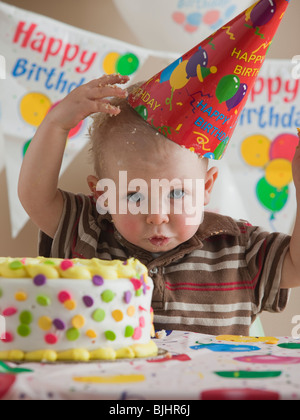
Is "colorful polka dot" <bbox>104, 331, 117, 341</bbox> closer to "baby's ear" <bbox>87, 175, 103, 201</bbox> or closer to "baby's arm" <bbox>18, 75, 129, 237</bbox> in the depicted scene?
"baby's arm" <bbox>18, 75, 129, 237</bbox>

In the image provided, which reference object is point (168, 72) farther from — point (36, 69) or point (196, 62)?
point (36, 69)

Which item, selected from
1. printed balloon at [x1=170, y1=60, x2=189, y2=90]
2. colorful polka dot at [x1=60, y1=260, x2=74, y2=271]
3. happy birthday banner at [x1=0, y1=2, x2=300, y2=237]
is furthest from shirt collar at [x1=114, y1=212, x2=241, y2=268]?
colorful polka dot at [x1=60, y1=260, x2=74, y2=271]

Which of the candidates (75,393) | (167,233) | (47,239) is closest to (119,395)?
(75,393)

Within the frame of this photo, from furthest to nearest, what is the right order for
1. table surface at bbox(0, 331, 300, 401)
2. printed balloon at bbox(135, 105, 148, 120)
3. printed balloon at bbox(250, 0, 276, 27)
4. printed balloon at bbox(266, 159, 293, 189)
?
printed balloon at bbox(266, 159, 293, 189) → printed balloon at bbox(135, 105, 148, 120) → printed balloon at bbox(250, 0, 276, 27) → table surface at bbox(0, 331, 300, 401)

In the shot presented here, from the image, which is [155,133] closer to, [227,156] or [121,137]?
[121,137]

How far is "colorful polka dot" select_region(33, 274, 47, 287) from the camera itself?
25.1 inches

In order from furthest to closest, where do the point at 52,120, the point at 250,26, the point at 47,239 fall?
the point at 47,239, the point at 52,120, the point at 250,26

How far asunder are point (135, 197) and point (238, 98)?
265 millimetres

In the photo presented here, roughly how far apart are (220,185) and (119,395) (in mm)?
1037

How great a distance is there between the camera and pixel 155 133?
40.3 inches

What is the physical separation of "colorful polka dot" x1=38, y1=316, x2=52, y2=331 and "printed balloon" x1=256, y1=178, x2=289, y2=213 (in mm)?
963

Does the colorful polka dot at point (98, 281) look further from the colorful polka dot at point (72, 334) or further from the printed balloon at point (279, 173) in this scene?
the printed balloon at point (279, 173)

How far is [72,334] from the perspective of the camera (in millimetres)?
642

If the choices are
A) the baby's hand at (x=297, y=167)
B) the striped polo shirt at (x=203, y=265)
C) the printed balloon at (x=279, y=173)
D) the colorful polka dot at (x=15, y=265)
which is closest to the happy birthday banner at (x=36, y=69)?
the striped polo shirt at (x=203, y=265)
